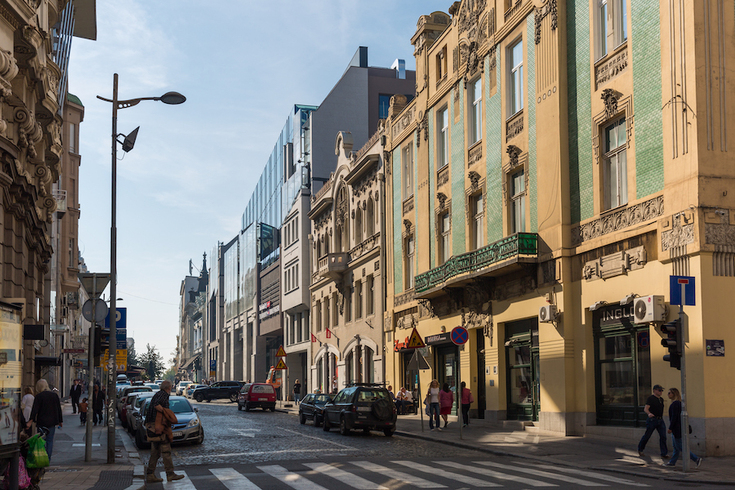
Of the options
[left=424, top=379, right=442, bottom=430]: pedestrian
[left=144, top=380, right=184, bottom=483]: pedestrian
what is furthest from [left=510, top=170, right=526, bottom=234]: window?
[left=144, top=380, right=184, bottom=483]: pedestrian

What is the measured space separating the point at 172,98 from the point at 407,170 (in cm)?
2070

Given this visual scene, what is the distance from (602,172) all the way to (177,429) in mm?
13241

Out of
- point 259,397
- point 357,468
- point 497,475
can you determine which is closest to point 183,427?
point 357,468

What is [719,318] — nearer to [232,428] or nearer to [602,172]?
[602,172]

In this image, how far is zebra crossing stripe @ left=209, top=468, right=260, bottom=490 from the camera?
13477mm

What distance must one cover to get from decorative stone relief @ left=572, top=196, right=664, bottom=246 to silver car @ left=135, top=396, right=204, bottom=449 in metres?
11.7

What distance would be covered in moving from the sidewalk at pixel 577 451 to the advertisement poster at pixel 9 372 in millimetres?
10416

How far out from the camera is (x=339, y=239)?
51406 mm

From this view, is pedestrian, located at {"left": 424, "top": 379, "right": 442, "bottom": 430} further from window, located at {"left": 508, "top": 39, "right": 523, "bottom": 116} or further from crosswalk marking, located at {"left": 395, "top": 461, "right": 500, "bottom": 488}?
crosswalk marking, located at {"left": 395, "top": 461, "right": 500, "bottom": 488}

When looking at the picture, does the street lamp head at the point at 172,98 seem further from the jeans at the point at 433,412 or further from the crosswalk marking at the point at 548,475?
the jeans at the point at 433,412

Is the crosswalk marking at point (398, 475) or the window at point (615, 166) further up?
the window at point (615, 166)

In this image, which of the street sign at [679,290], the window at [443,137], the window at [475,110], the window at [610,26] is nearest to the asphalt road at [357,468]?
the street sign at [679,290]

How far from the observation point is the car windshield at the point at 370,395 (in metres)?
25.9

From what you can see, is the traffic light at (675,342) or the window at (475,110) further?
the window at (475,110)
